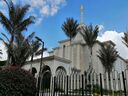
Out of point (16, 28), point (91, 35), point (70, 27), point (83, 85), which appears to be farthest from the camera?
point (70, 27)

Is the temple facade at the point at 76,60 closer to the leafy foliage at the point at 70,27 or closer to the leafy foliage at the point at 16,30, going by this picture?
the leafy foliage at the point at 70,27

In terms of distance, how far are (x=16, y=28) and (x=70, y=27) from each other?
610 inches

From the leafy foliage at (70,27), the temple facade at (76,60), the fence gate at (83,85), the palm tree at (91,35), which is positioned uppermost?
the leafy foliage at (70,27)

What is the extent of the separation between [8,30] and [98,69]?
16.9 meters

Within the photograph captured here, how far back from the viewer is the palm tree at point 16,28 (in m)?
23.0

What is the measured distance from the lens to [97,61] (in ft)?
110

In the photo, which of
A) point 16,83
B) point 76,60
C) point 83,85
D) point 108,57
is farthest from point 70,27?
point 83,85

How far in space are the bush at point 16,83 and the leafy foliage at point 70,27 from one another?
26.1 meters

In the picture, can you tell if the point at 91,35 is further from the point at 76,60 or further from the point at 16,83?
the point at 16,83

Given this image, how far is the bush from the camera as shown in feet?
34.1

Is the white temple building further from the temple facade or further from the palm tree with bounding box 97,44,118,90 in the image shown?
the palm tree with bounding box 97,44,118,90

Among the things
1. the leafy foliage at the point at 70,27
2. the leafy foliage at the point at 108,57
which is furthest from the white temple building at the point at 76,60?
the leafy foliage at the point at 108,57

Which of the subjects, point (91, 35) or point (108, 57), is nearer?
point (108, 57)

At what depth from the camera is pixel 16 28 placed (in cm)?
2362
